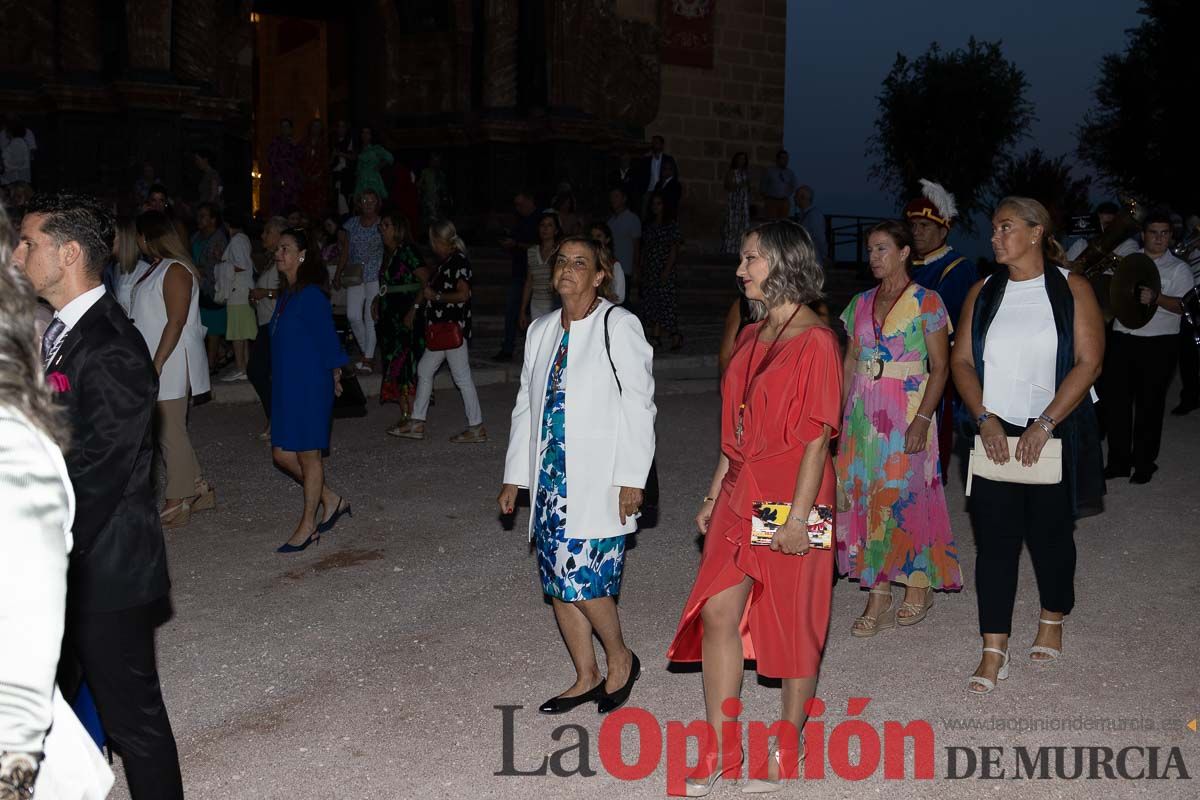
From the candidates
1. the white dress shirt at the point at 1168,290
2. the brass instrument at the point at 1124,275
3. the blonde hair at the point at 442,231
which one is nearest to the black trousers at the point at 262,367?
the blonde hair at the point at 442,231

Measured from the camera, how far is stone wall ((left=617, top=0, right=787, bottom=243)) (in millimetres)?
24250

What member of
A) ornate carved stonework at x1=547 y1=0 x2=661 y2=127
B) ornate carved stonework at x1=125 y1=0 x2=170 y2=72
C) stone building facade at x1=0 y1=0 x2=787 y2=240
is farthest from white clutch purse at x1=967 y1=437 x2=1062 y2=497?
ornate carved stonework at x1=547 y1=0 x2=661 y2=127

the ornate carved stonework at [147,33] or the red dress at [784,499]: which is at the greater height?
the ornate carved stonework at [147,33]

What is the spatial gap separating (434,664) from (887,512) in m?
2.18

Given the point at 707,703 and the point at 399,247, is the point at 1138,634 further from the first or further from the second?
the point at 399,247

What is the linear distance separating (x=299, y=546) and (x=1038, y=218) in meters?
4.33

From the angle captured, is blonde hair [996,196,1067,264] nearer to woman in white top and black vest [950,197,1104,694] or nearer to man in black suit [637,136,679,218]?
woman in white top and black vest [950,197,1104,694]

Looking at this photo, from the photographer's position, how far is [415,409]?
33.0 ft

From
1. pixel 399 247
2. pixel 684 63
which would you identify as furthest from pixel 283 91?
pixel 399 247

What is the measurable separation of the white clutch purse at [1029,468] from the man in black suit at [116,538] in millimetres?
3176

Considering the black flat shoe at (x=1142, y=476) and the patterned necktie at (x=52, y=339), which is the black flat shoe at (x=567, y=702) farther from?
the black flat shoe at (x=1142, y=476)

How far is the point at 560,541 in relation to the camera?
455 centimetres

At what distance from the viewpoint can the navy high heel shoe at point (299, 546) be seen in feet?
22.6

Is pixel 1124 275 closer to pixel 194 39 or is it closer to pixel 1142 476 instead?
pixel 1142 476
